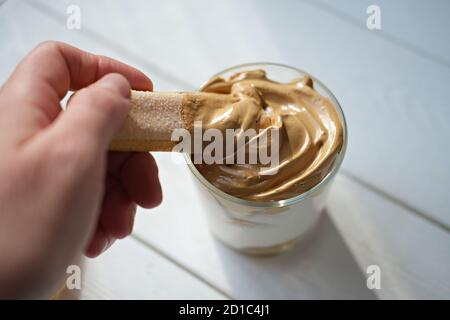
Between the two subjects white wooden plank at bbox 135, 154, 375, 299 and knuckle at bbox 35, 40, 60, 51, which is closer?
knuckle at bbox 35, 40, 60, 51

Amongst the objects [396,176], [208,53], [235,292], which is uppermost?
[208,53]

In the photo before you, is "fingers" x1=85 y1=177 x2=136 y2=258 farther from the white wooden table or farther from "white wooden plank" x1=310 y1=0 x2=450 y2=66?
"white wooden plank" x1=310 y1=0 x2=450 y2=66

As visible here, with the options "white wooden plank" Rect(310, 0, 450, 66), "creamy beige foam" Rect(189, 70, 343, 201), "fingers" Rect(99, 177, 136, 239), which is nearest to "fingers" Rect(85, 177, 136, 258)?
"fingers" Rect(99, 177, 136, 239)

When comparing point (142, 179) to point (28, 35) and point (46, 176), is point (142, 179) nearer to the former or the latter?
point (46, 176)

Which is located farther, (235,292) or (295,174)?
(235,292)

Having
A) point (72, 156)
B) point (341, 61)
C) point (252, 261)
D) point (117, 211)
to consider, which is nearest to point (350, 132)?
point (341, 61)

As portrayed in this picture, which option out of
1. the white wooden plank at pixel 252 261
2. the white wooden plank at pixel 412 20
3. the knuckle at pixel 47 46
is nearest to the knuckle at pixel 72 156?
the knuckle at pixel 47 46

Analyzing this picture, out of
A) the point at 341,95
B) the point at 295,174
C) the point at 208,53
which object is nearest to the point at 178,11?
the point at 208,53

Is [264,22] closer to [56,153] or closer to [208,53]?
[208,53]
